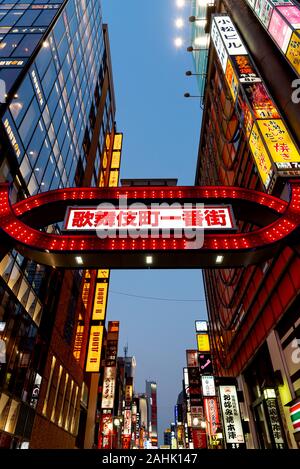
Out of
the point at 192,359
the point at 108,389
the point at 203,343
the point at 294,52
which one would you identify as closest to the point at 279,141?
the point at 294,52

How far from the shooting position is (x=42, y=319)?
23.2 meters

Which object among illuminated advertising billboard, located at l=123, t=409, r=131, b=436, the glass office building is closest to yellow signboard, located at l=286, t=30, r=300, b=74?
the glass office building

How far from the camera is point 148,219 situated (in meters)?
10.0

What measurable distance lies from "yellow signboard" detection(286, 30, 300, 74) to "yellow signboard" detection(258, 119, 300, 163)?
285 cm

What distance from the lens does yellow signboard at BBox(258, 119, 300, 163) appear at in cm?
1482

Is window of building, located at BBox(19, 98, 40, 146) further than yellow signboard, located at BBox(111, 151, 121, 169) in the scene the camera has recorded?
No

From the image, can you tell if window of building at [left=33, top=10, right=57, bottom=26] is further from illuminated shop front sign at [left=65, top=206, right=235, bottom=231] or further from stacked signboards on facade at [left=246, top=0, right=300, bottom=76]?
illuminated shop front sign at [left=65, top=206, right=235, bottom=231]

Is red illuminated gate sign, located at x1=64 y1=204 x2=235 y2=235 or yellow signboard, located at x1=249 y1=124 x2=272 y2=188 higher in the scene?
yellow signboard, located at x1=249 y1=124 x2=272 y2=188

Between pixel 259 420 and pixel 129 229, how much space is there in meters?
19.5

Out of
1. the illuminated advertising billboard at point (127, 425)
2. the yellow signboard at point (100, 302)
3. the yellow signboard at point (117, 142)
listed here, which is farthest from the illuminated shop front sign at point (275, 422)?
the illuminated advertising billboard at point (127, 425)

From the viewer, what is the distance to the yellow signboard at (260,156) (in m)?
15.3

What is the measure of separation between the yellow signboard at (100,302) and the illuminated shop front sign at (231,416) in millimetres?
16541

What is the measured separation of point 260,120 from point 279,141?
5.94 feet
